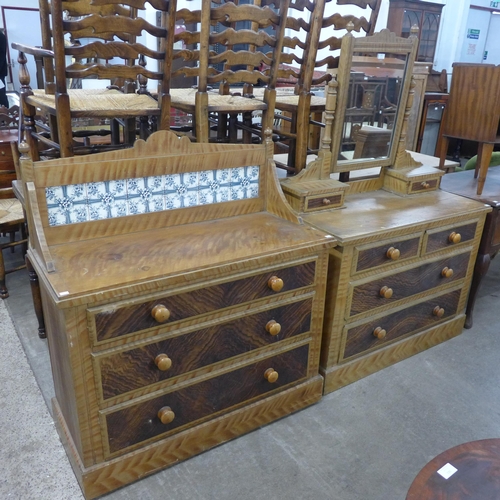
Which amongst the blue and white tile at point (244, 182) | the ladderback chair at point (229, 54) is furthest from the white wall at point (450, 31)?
the blue and white tile at point (244, 182)

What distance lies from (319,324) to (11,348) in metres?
1.59

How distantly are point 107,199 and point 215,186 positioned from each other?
0.44 metres

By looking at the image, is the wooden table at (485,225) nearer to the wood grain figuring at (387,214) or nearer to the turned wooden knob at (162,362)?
the wood grain figuring at (387,214)

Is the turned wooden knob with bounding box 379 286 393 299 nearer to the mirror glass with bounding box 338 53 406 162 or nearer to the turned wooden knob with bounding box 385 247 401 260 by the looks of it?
the turned wooden knob with bounding box 385 247 401 260

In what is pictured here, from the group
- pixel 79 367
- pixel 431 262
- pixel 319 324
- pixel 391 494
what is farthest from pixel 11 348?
pixel 431 262

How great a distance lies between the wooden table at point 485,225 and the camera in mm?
2578

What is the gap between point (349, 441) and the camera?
1.99 metres

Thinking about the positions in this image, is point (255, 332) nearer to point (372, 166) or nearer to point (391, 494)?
point (391, 494)

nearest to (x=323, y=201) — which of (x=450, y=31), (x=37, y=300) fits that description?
(x=37, y=300)

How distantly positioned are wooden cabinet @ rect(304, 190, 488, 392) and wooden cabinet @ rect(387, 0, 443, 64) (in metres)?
3.82

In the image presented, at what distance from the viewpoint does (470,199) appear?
2.59 m

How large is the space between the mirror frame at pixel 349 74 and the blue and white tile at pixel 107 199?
3.35 feet

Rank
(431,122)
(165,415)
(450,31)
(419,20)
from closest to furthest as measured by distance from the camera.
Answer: (165,415) < (419,20) < (431,122) < (450,31)

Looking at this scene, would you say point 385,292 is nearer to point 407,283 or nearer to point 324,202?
point 407,283
